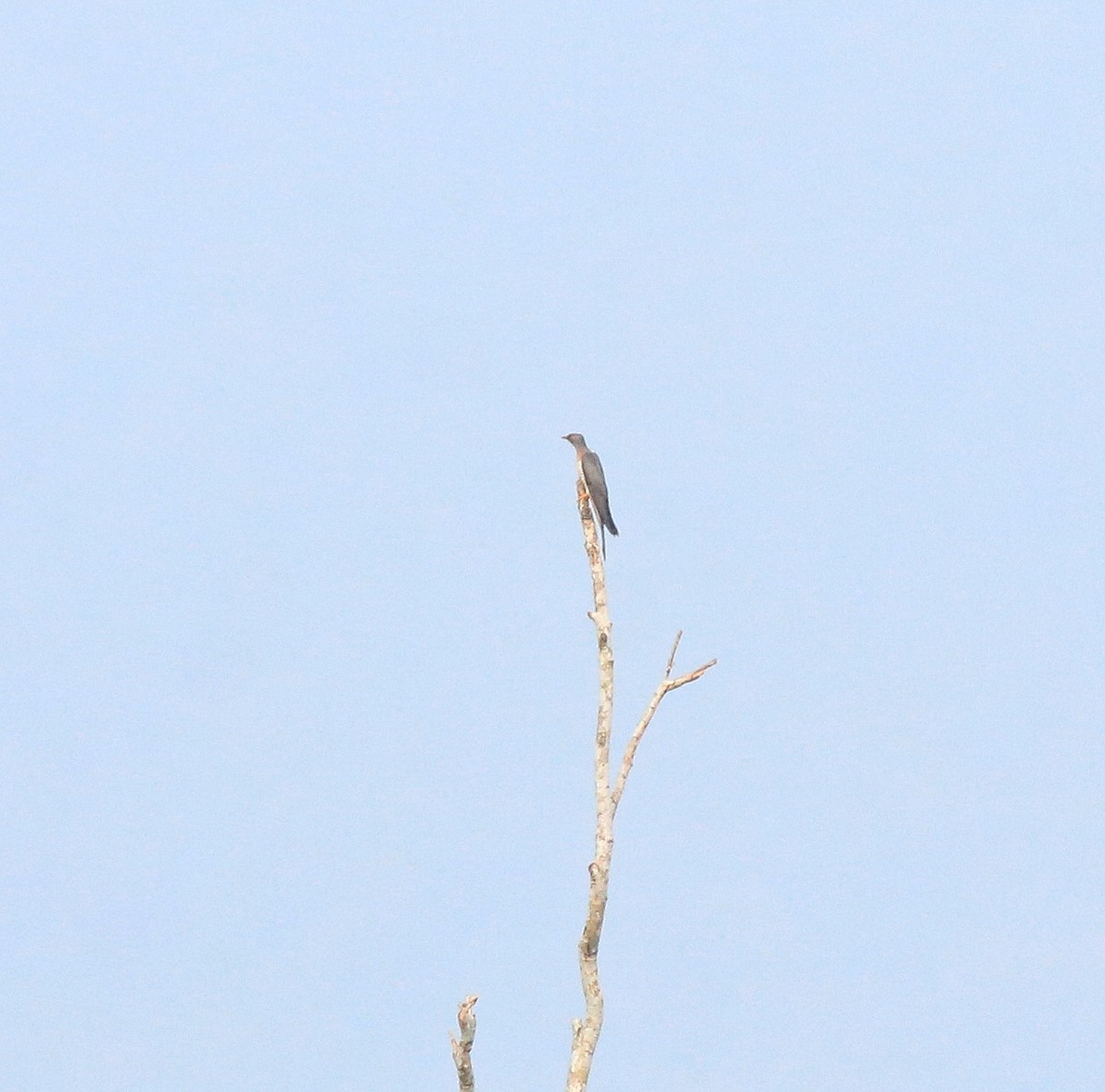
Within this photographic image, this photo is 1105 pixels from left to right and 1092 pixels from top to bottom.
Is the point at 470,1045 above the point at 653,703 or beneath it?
beneath

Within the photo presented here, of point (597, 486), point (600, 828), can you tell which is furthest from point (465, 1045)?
point (597, 486)

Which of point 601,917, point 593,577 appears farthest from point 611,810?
point 593,577

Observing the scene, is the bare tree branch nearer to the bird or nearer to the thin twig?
the thin twig

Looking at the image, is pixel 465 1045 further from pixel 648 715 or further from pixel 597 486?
pixel 597 486

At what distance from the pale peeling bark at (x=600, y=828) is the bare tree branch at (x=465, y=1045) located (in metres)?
0.85

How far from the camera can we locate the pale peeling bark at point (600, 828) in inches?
483

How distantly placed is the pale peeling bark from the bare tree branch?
850mm

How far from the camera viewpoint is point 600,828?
12.9m

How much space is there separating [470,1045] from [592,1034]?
1.18 m

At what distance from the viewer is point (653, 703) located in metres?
13.4

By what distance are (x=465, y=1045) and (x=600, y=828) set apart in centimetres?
208

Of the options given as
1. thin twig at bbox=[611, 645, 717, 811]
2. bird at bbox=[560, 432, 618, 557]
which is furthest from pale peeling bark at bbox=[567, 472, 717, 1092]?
bird at bbox=[560, 432, 618, 557]

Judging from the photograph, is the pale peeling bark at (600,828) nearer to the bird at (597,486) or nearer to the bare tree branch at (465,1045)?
the bare tree branch at (465,1045)

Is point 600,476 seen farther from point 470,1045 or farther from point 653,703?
point 470,1045
